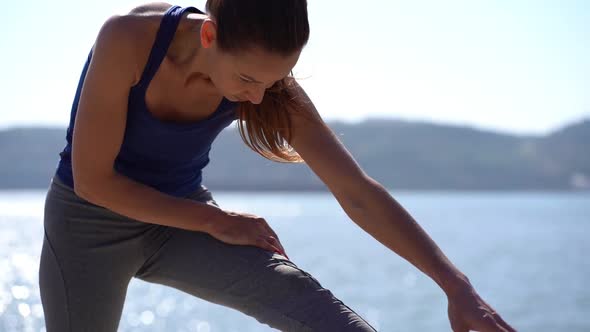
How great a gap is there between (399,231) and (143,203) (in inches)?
24.0

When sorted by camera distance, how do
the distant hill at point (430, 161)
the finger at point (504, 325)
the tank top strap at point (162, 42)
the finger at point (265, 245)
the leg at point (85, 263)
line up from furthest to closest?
the distant hill at point (430, 161) < the leg at point (85, 263) < the finger at point (265, 245) < the tank top strap at point (162, 42) < the finger at point (504, 325)

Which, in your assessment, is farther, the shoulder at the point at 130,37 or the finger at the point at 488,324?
the shoulder at the point at 130,37

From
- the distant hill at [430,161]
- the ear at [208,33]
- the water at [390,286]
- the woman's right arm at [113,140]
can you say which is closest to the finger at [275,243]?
the woman's right arm at [113,140]

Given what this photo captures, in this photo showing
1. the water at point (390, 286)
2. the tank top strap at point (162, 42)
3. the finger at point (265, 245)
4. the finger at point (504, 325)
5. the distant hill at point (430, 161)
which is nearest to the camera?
the finger at point (504, 325)

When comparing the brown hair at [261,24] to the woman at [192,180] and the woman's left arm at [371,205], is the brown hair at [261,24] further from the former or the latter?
the woman's left arm at [371,205]

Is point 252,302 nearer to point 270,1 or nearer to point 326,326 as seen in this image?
point 326,326

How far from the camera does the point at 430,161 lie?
97875 millimetres

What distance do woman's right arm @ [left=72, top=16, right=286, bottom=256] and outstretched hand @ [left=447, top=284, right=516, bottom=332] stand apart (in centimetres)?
50

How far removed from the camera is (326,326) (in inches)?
75.5

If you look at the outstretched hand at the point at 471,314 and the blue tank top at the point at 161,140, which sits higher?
the outstretched hand at the point at 471,314

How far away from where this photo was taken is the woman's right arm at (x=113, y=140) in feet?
6.47

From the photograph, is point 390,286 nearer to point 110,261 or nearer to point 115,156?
point 110,261

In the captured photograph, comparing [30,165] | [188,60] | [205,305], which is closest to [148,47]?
[188,60]

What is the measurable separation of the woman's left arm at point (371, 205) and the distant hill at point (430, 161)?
251 ft
